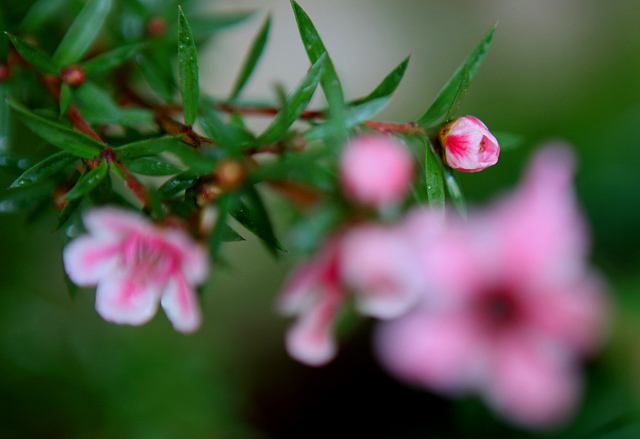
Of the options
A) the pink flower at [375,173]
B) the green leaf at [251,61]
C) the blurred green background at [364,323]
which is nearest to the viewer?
the pink flower at [375,173]

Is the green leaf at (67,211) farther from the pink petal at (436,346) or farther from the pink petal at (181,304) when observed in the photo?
the pink petal at (436,346)

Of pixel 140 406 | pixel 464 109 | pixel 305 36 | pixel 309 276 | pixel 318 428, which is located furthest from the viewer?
pixel 464 109

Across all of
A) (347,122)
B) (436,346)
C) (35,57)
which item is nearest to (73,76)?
(35,57)

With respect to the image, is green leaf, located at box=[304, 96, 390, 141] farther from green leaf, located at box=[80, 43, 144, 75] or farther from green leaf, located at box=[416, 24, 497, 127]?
green leaf, located at box=[80, 43, 144, 75]

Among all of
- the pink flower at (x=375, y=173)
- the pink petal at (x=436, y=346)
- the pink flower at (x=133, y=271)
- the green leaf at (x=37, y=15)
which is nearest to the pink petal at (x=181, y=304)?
the pink flower at (x=133, y=271)

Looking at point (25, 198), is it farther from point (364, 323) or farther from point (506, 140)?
point (364, 323)

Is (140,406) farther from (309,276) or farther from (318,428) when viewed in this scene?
(309,276)

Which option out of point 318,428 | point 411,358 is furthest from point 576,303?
point 318,428
